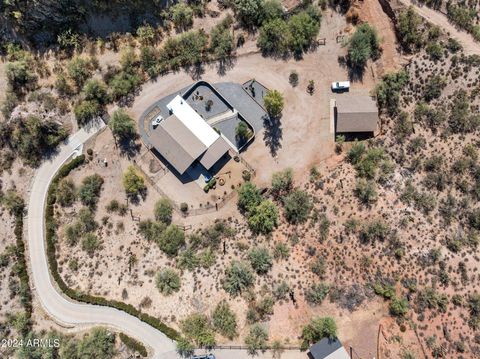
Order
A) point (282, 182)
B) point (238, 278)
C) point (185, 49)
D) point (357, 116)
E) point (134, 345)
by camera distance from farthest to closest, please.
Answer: point (185, 49), point (282, 182), point (357, 116), point (134, 345), point (238, 278)

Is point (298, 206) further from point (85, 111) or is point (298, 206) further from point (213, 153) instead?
point (85, 111)

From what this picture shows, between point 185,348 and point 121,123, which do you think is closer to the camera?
point 185,348

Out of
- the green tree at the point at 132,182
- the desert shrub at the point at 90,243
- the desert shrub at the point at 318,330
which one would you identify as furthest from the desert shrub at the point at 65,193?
the desert shrub at the point at 318,330

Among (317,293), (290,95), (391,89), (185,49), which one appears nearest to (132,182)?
(185,49)

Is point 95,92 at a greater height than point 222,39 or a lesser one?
lesser

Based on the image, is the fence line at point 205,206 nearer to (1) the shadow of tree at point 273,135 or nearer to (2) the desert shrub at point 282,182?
(2) the desert shrub at point 282,182

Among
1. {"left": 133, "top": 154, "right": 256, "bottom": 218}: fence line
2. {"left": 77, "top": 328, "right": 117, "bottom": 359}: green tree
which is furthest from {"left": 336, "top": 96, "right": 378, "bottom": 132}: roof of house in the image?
{"left": 77, "top": 328, "right": 117, "bottom": 359}: green tree

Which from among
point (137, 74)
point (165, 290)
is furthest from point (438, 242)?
point (137, 74)
